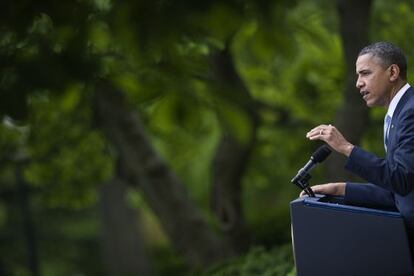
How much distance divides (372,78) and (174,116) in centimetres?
142

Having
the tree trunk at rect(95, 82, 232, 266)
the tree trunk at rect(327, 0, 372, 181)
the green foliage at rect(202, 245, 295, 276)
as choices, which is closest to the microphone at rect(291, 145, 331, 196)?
the green foliage at rect(202, 245, 295, 276)

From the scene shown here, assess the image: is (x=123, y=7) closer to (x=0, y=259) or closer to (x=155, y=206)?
(x=155, y=206)

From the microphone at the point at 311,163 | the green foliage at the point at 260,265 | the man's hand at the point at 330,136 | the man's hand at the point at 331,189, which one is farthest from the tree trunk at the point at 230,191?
the man's hand at the point at 330,136

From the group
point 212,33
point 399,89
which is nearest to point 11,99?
point 212,33

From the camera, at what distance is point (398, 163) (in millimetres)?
4098

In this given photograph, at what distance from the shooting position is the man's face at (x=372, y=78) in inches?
169

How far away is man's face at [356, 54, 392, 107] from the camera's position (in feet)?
14.1

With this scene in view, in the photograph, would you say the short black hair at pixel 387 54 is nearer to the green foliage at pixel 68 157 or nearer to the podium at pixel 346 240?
the podium at pixel 346 240

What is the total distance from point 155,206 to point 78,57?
8.08m

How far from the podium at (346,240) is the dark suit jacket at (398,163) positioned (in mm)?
89

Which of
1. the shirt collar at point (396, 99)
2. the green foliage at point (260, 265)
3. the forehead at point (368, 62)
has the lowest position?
the green foliage at point (260, 265)

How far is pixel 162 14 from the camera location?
2.80 metres

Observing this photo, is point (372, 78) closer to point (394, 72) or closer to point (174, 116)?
point (394, 72)

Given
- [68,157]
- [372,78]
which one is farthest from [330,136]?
[68,157]
